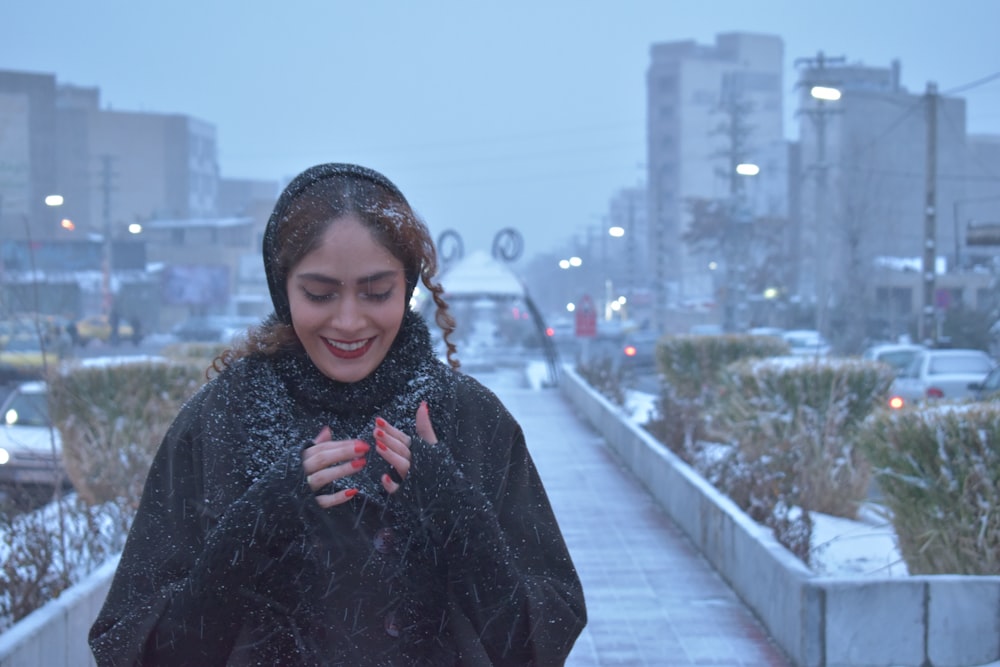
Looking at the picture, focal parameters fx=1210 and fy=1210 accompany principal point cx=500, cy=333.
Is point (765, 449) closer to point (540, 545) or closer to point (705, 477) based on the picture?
point (705, 477)

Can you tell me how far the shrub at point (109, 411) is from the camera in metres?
9.68

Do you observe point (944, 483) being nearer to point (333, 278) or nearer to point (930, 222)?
point (333, 278)

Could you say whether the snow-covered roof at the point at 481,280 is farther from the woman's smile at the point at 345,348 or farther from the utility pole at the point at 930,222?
the woman's smile at the point at 345,348

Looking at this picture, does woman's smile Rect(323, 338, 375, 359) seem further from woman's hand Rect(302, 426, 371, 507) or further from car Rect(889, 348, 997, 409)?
car Rect(889, 348, 997, 409)

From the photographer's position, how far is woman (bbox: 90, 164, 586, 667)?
2072 millimetres

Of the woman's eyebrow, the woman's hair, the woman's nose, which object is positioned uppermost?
the woman's hair

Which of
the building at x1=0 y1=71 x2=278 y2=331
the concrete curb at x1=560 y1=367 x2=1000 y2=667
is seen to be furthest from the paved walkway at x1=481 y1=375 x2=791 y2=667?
the building at x1=0 y1=71 x2=278 y2=331

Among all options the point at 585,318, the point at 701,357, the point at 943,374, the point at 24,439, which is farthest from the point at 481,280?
the point at 24,439

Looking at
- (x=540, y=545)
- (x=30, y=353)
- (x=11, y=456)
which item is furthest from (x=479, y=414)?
(x=30, y=353)

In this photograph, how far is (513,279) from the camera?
2644cm

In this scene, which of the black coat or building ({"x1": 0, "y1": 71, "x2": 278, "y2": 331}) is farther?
building ({"x1": 0, "y1": 71, "x2": 278, "y2": 331})

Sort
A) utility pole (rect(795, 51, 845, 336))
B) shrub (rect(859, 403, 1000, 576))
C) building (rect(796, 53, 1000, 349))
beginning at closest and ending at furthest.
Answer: shrub (rect(859, 403, 1000, 576)) → utility pole (rect(795, 51, 845, 336)) → building (rect(796, 53, 1000, 349))

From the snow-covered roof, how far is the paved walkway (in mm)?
11971

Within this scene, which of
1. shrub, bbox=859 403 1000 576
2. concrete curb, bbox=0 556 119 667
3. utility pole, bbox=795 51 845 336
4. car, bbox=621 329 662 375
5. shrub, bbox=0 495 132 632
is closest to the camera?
concrete curb, bbox=0 556 119 667
